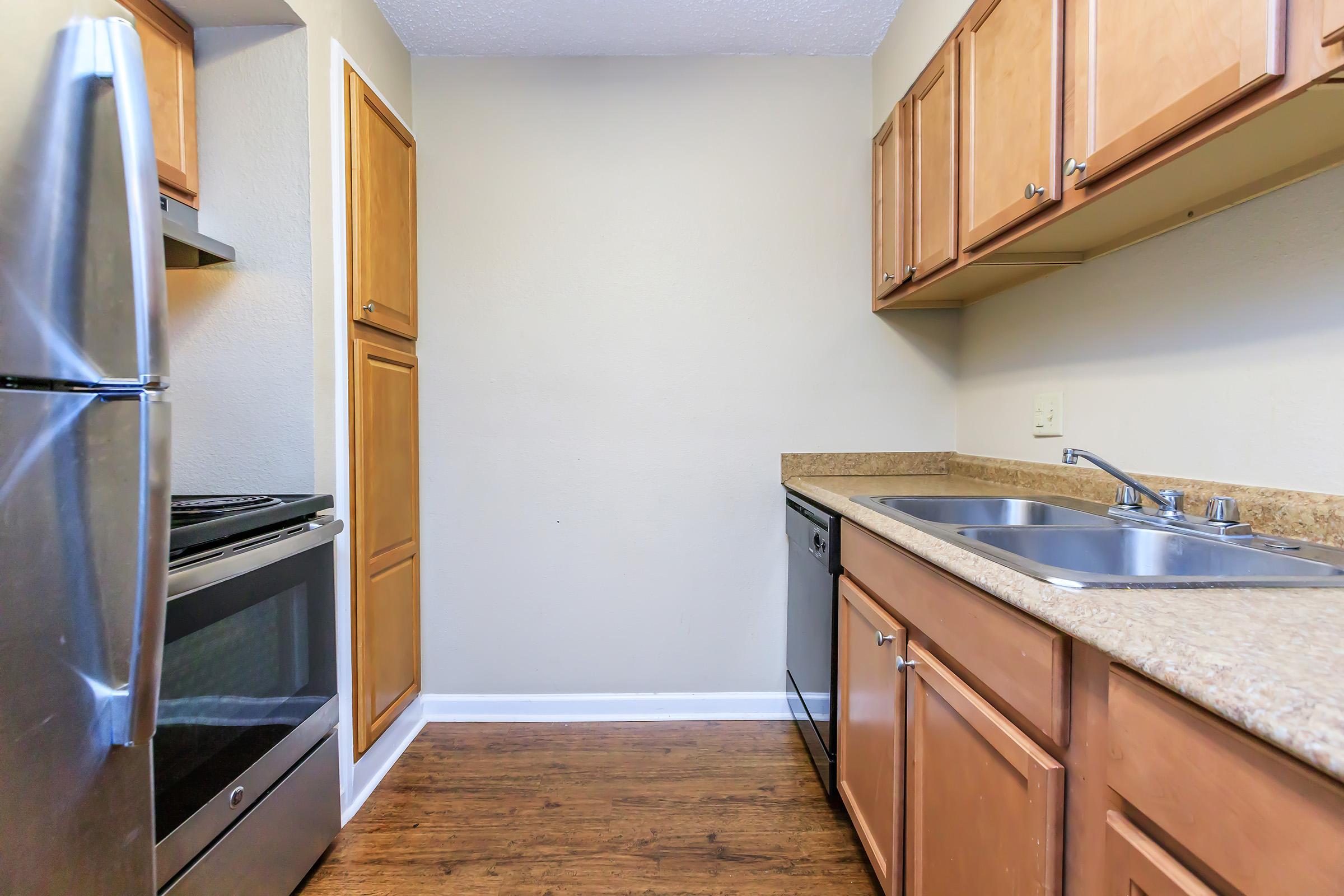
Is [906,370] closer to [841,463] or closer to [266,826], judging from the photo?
[841,463]

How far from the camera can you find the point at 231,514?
1.12 m

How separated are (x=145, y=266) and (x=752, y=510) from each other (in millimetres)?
1827

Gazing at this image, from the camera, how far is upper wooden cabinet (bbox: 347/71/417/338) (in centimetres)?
163

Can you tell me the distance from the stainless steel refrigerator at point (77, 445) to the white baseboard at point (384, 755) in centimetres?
93

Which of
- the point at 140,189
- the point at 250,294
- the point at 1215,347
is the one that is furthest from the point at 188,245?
the point at 1215,347

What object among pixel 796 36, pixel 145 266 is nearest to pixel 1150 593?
pixel 145 266

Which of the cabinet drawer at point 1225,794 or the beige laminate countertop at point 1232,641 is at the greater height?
the beige laminate countertop at point 1232,641

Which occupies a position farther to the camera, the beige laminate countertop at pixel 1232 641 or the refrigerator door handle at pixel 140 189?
the refrigerator door handle at pixel 140 189

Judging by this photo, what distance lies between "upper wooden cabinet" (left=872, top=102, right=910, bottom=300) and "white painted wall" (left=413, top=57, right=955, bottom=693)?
0.08 metres

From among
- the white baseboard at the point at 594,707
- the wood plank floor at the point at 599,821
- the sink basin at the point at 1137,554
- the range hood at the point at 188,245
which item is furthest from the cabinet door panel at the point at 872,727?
the range hood at the point at 188,245

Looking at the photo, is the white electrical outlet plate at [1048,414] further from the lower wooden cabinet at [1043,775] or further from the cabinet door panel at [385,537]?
the cabinet door panel at [385,537]

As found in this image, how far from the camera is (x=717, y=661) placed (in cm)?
217

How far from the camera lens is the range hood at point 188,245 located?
128cm

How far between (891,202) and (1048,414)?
0.88 metres
